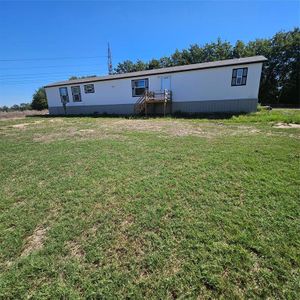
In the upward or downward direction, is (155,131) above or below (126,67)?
below

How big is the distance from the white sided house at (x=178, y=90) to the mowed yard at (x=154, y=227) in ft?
31.2

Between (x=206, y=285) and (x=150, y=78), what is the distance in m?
15.5

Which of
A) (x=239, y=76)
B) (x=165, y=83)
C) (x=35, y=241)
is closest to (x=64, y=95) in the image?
(x=165, y=83)

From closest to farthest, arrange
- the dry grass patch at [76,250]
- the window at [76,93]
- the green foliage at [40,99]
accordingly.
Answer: the dry grass patch at [76,250] < the window at [76,93] < the green foliage at [40,99]

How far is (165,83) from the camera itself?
15250mm

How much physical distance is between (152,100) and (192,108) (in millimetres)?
3101

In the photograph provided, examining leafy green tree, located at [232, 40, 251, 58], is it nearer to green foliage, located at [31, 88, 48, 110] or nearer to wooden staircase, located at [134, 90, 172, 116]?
wooden staircase, located at [134, 90, 172, 116]

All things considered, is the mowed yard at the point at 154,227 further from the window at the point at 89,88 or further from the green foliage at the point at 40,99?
the green foliage at the point at 40,99

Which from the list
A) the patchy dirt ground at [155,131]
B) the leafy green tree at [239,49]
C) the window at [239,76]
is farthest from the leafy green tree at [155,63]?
the patchy dirt ground at [155,131]

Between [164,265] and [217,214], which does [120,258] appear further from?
[217,214]

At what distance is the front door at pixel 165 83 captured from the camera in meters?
15.1

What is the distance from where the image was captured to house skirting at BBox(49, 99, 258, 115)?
13.0 meters

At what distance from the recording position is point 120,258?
6.97 feet

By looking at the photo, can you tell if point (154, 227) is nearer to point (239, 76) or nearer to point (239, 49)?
point (239, 76)
